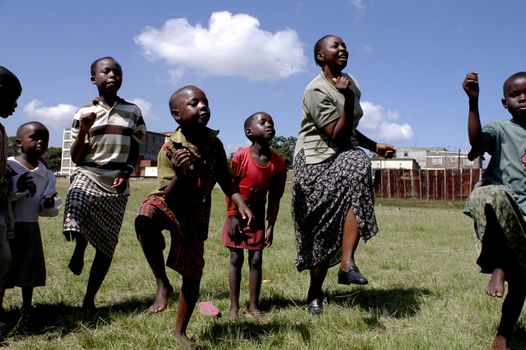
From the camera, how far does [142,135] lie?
441cm

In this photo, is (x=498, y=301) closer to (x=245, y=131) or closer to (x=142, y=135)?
(x=245, y=131)

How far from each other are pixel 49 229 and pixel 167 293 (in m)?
7.10

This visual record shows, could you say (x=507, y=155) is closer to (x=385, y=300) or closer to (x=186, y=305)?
(x=385, y=300)

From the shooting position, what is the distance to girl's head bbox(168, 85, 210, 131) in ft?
10.2

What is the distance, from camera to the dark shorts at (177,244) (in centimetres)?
308

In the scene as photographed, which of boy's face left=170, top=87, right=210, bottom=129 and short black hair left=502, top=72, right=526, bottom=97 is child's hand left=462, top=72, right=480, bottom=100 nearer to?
short black hair left=502, top=72, right=526, bottom=97

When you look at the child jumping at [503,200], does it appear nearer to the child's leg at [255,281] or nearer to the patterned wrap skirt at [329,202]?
the patterned wrap skirt at [329,202]

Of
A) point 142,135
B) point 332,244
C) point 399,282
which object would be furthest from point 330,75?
point 399,282

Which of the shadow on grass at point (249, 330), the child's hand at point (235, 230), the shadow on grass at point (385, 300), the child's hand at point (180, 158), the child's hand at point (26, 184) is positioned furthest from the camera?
the shadow on grass at point (385, 300)

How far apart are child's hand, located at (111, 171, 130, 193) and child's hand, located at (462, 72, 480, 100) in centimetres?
266

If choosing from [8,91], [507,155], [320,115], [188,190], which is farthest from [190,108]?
[507,155]

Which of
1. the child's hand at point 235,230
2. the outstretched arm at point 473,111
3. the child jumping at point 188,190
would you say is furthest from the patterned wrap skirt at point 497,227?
the child's hand at point 235,230

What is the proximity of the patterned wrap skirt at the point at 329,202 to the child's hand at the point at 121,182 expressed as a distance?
140 cm

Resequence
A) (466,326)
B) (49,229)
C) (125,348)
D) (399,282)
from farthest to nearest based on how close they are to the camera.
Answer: (49,229)
(399,282)
(466,326)
(125,348)
